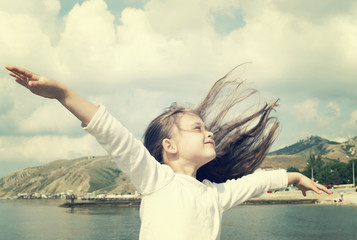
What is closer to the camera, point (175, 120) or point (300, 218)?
point (175, 120)

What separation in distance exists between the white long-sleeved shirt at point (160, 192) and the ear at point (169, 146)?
0.19m

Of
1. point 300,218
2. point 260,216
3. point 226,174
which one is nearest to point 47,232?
point 260,216

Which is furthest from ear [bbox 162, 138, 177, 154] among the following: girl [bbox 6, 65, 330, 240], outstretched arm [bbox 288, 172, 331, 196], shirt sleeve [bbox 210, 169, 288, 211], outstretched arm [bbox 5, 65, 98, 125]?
outstretched arm [bbox 288, 172, 331, 196]

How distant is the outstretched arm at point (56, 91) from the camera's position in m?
2.32

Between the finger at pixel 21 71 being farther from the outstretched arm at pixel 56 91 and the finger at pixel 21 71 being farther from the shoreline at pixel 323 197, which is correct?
the shoreline at pixel 323 197

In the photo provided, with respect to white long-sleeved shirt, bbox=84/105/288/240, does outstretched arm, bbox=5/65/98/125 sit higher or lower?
higher

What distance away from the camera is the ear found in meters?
3.24

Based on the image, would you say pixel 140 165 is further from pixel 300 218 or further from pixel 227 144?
pixel 300 218

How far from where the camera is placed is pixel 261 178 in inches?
141

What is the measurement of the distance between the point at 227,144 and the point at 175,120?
803mm

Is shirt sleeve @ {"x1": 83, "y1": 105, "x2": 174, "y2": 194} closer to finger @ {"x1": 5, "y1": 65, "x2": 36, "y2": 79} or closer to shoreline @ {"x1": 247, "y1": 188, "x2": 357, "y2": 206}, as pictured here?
finger @ {"x1": 5, "y1": 65, "x2": 36, "y2": 79}

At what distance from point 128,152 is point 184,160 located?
761 mm

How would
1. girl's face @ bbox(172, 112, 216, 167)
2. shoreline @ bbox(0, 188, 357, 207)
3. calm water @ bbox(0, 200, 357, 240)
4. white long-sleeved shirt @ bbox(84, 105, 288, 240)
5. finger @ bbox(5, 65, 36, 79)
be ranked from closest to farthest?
finger @ bbox(5, 65, 36, 79) → white long-sleeved shirt @ bbox(84, 105, 288, 240) → girl's face @ bbox(172, 112, 216, 167) → calm water @ bbox(0, 200, 357, 240) → shoreline @ bbox(0, 188, 357, 207)

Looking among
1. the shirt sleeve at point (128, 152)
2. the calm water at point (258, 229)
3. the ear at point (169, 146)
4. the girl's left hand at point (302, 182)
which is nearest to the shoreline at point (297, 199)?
the calm water at point (258, 229)
